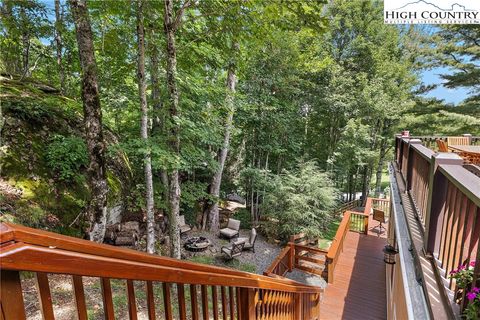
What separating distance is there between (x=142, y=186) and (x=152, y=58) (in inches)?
143

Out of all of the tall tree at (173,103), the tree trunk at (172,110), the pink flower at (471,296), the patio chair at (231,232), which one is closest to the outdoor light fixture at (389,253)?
the pink flower at (471,296)

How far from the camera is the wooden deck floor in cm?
531

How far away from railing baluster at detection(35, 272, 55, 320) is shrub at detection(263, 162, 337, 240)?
35.4ft

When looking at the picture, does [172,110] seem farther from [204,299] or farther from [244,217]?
[244,217]

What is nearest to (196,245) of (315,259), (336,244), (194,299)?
(315,259)

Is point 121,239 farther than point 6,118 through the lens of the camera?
Yes

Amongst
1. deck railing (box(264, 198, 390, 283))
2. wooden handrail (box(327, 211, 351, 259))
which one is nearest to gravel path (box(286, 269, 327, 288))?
deck railing (box(264, 198, 390, 283))

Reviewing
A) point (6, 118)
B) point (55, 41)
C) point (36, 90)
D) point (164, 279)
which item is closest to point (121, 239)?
point (6, 118)

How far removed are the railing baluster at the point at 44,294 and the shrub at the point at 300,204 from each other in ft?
35.4

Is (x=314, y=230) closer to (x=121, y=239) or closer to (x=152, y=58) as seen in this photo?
(x=121, y=239)

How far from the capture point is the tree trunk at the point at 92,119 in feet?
12.3

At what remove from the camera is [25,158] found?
492cm

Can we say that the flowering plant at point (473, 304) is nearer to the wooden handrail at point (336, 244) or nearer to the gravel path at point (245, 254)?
the wooden handrail at point (336, 244)

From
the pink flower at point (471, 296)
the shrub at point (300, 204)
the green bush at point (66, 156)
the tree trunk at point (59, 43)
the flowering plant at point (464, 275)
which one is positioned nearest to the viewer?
the pink flower at point (471, 296)
